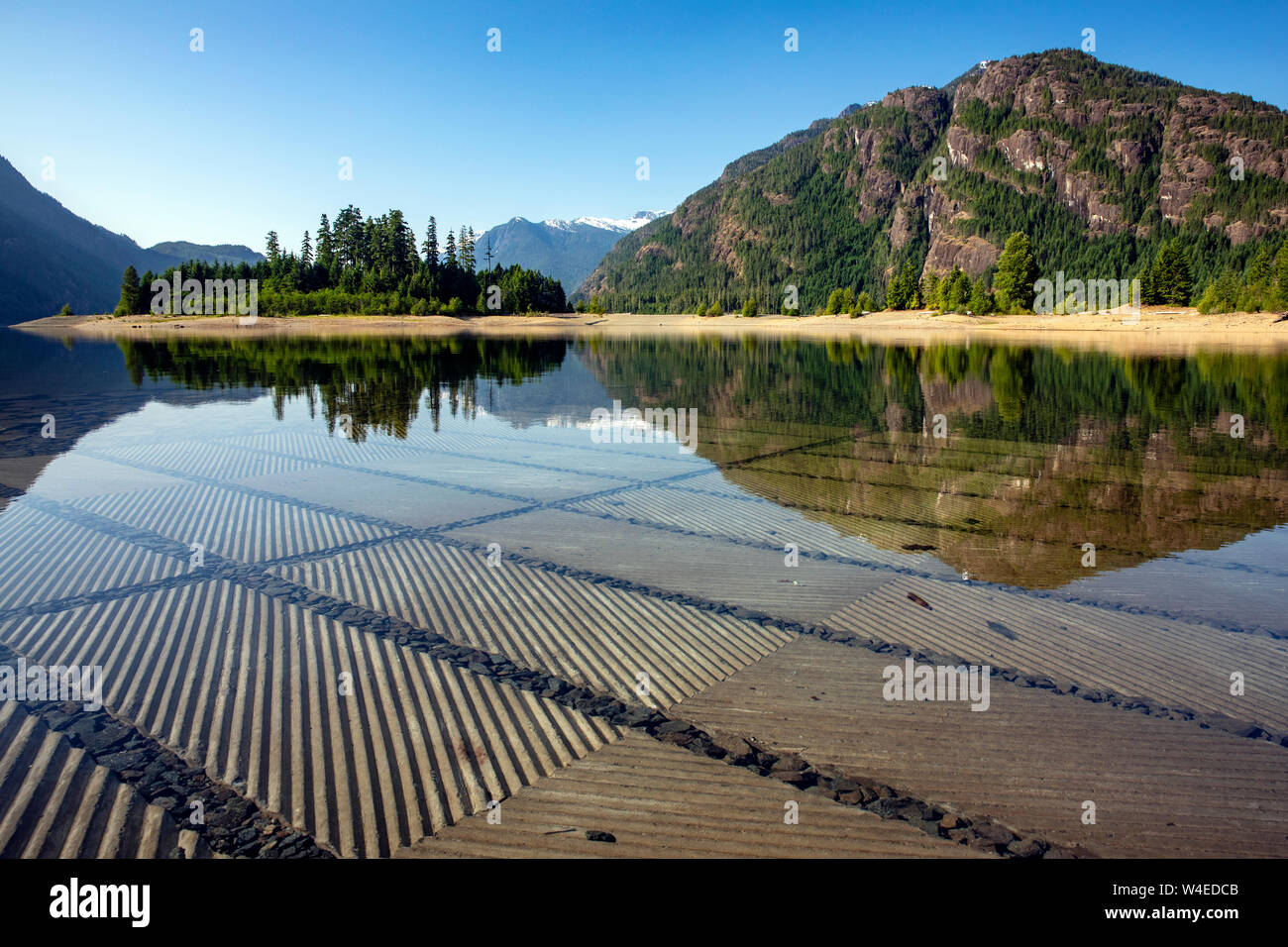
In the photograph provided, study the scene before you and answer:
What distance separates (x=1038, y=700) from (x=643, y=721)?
11.0 ft

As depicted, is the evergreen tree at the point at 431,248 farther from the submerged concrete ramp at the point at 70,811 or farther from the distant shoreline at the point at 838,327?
the submerged concrete ramp at the point at 70,811

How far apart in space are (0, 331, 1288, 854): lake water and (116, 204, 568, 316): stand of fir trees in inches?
3718

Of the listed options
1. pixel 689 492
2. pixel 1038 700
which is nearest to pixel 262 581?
pixel 689 492

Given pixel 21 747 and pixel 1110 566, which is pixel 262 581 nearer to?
pixel 21 747

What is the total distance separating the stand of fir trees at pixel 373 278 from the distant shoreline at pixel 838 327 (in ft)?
13.5

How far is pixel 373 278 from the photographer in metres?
113

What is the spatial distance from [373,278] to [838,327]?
2853 inches

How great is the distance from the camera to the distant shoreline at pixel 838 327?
235 feet

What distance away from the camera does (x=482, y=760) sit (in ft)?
17.1

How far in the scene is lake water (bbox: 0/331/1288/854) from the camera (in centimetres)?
568

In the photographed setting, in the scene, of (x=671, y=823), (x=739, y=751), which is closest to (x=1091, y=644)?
(x=739, y=751)

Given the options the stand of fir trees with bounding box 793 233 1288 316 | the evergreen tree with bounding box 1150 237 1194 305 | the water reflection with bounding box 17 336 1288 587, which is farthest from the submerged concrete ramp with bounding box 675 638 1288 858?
the evergreen tree with bounding box 1150 237 1194 305

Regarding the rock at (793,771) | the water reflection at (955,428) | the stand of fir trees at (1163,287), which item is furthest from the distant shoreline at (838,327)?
the rock at (793,771)
